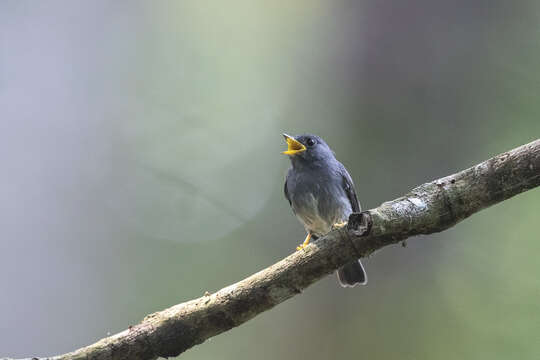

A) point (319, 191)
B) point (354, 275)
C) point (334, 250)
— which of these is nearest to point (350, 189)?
point (319, 191)

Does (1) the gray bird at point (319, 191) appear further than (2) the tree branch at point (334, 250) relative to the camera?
Yes

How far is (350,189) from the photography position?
5.43 meters

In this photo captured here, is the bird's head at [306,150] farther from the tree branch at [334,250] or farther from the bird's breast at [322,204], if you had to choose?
the tree branch at [334,250]

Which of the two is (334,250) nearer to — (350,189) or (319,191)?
(319,191)

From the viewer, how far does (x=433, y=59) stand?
5965 millimetres

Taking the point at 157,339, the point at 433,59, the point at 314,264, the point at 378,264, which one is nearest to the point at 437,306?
the point at 378,264

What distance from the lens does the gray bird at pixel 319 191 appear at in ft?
17.1

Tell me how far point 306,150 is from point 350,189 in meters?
0.62

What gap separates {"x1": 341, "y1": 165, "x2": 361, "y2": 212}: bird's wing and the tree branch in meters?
2.47

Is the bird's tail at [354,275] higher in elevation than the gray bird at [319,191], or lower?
lower

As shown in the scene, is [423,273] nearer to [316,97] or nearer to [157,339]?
[316,97]

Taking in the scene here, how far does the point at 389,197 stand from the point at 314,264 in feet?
9.37

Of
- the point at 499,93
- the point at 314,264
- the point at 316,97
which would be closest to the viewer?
the point at 314,264

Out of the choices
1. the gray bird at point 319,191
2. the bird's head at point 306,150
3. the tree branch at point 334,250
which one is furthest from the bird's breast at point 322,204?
the tree branch at point 334,250
